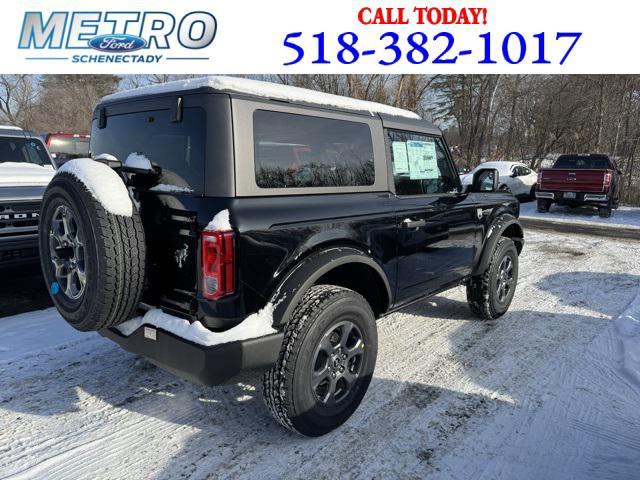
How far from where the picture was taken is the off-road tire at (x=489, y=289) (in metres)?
4.40

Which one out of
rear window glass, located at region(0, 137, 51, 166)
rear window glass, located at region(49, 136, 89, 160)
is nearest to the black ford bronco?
rear window glass, located at region(0, 137, 51, 166)

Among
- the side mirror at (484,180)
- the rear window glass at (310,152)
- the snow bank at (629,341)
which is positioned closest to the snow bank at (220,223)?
the rear window glass at (310,152)

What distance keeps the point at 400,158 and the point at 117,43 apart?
16.0 m

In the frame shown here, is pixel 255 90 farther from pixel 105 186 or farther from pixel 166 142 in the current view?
pixel 105 186

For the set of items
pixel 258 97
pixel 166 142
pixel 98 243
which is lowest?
pixel 98 243

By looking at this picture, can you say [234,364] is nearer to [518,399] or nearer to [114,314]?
[114,314]

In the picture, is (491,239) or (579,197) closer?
A: (491,239)

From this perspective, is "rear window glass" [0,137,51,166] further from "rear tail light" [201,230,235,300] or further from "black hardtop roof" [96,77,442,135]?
"rear tail light" [201,230,235,300]

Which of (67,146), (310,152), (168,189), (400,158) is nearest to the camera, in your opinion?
(168,189)

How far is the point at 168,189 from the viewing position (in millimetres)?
2430

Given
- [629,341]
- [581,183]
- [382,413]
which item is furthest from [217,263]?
[581,183]

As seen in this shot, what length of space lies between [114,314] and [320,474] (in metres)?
1.37

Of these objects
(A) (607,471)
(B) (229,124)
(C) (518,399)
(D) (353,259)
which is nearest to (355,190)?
(D) (353,259)

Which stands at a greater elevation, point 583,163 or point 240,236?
point 583,163
